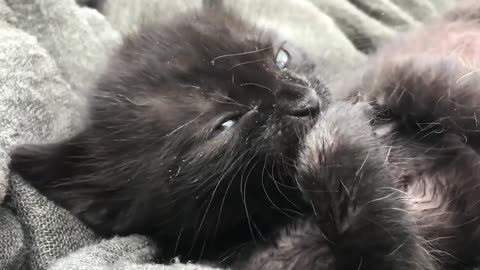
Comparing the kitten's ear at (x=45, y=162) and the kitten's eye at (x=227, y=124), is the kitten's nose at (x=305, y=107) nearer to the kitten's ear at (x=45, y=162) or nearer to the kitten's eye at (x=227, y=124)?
the kitten's eye at (x=227, y=124)

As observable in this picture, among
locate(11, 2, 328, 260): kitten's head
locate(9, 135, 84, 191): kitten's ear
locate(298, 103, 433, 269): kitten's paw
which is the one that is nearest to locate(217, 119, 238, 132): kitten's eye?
locate(11, 2, 328, 260): kitten's head

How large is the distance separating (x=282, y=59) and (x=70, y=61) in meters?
0.55

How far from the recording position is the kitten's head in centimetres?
90

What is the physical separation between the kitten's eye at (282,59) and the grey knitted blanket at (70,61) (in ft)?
0.58

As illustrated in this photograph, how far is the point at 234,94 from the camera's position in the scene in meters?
0.94

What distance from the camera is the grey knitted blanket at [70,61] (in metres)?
0.87

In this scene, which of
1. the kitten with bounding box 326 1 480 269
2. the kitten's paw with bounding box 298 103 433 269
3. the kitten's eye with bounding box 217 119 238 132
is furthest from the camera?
the kitten's eye with bounding box 217 119 238 132

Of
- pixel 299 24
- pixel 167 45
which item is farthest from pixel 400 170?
pixel 299 24

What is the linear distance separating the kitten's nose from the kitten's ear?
1.33 feet

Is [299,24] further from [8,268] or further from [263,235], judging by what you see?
[8,268]

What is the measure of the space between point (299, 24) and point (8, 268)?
1192 millimetres

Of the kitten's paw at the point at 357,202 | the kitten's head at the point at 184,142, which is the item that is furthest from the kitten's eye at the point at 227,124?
the kitten's paw at the point at 357,202

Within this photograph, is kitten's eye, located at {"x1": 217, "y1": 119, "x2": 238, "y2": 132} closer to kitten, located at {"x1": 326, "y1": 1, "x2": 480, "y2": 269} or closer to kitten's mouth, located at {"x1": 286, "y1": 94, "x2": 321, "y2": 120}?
kitten's mouth, located at {"x1": 286, "y1": 94, "x2": 321, "y2": 120}

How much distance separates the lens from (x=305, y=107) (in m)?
0.93
